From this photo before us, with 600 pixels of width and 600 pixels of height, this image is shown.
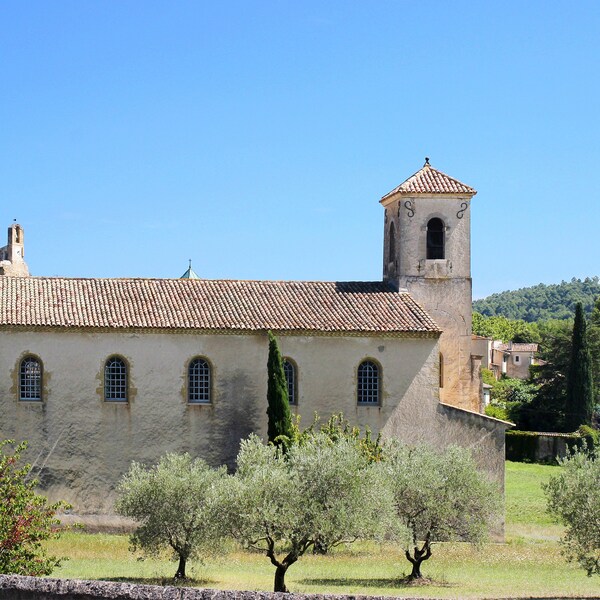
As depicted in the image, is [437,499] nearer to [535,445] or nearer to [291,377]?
[291,377]

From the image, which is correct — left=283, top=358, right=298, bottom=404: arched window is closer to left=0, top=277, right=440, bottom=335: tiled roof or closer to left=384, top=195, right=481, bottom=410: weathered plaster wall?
left=0, top=277, right=440, bottom=335: tiled roof

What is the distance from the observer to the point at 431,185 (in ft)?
150

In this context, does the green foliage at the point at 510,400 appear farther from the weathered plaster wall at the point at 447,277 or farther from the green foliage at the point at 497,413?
the weathered plaster wall at the point at 447,277

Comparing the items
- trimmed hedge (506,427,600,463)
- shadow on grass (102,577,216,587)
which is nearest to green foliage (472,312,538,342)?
trimmed hedge (506,427,600,463)

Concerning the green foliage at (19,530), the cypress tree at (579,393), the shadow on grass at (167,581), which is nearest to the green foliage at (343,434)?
the shadow on grass at (167,581)

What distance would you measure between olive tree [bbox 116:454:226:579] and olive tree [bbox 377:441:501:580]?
5.24 m

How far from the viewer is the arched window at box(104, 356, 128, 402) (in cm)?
4100

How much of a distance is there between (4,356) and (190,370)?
645 centimetres

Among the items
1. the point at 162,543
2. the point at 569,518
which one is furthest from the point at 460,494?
the point at 162,543

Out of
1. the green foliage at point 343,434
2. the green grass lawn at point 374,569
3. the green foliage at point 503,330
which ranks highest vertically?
the green foliage at point 503,330

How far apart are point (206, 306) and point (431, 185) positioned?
10343 mm

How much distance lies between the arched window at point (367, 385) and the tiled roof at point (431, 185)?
7382 mm

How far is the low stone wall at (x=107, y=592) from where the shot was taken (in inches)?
684

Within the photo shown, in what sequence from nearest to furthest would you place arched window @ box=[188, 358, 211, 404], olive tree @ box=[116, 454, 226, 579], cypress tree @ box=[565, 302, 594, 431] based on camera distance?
olive tree @ box=[116, 454, 226, 579] < arched window @ box=[188, 358, 211, 404] < cypress tree @ box=[565, 302, 594, 431]
